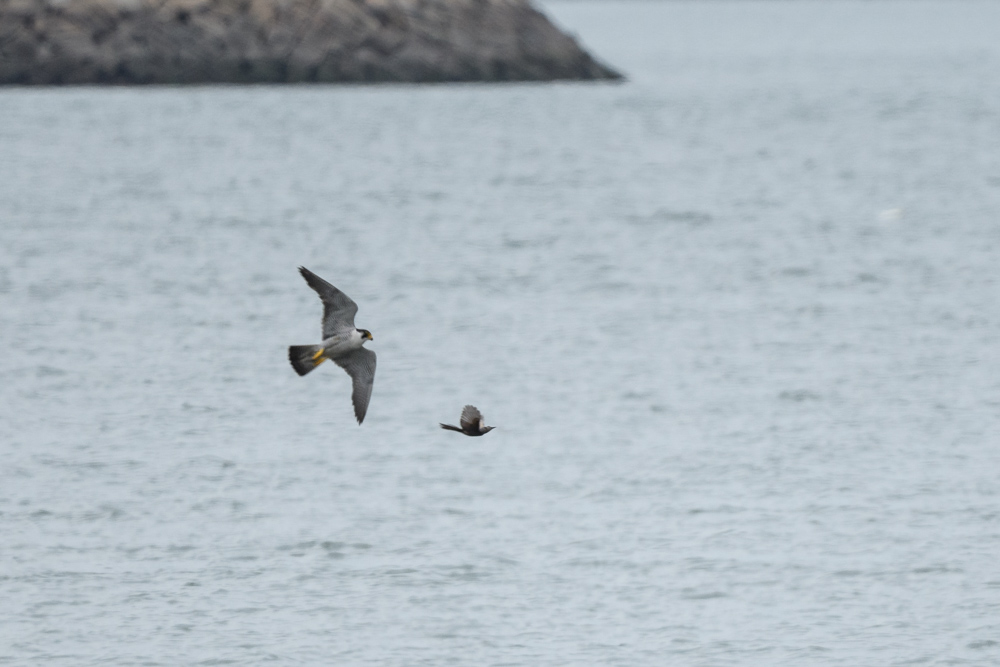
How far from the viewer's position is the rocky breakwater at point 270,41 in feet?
261

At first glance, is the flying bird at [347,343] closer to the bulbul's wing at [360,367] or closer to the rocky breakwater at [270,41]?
the bulbul's wing at [360,367]

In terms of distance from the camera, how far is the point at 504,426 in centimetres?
2450

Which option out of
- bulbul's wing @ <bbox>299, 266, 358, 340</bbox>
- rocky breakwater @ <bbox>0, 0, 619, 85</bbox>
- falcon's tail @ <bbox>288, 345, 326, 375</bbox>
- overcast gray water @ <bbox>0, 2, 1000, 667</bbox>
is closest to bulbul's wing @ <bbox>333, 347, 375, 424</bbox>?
bulbul's wing @ <bbox>299, 266, 358, 340</bbox>

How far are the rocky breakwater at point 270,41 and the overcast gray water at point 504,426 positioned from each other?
22.5 meters

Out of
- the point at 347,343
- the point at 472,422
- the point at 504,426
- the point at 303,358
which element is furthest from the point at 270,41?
the point at 303,358

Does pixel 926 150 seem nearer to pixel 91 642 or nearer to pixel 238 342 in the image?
pixel 238 342

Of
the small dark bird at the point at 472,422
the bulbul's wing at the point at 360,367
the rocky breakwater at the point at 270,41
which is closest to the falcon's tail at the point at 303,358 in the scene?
the bulbul's wing at the point at 360,367

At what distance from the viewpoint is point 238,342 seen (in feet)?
98.8

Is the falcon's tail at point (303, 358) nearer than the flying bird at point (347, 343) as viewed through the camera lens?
Yes

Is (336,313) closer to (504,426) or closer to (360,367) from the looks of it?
(360,367)

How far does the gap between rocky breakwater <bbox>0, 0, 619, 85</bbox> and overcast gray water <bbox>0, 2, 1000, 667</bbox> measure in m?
22.5

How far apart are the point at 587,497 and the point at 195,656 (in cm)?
665

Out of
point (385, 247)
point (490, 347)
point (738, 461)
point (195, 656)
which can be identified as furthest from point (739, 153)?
point (195, 656)

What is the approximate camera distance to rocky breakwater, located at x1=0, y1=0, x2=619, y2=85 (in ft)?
261
